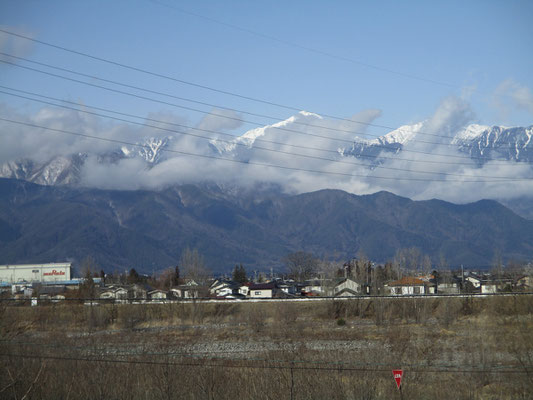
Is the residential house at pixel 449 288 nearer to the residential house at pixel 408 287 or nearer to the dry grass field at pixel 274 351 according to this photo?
the residential house at pixel 408 287

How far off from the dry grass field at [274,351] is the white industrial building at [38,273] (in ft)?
354

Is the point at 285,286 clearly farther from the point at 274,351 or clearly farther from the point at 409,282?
the point at 274,351

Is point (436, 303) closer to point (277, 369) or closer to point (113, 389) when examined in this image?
point (277, 369)

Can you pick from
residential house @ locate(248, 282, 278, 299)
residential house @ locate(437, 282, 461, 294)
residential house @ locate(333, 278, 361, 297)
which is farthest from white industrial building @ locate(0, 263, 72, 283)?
residential house @ locate(437, 282, 461, 294)

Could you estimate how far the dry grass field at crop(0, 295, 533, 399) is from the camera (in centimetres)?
1917

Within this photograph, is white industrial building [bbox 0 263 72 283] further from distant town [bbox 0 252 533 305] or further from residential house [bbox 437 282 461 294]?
residential house [bbox 437 282 461 294]

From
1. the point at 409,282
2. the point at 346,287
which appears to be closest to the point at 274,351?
the point at 409,282

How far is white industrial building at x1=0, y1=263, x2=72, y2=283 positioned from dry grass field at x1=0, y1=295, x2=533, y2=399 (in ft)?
354

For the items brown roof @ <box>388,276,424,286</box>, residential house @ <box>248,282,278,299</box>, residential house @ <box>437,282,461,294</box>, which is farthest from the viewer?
residential house @ <box>248,282,278,299</box>

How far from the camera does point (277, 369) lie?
21.0m

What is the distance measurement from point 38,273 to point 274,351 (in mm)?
147994

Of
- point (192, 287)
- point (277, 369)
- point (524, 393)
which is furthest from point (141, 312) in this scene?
point (524, 393)

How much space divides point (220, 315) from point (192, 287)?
1505cm

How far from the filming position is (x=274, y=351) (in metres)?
30.3
